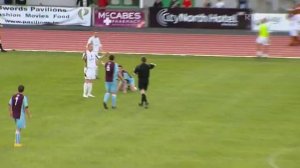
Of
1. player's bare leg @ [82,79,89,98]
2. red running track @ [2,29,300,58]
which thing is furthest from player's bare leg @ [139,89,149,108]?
red running track @ [2,29,300,58]

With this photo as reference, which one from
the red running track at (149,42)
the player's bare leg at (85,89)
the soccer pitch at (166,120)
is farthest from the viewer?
the red running track at (149,42)

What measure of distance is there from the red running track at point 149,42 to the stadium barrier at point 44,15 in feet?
4.65

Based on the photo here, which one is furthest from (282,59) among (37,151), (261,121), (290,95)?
(37,151)

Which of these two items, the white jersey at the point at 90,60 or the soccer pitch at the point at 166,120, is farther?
the white jersey at the point at 90,60

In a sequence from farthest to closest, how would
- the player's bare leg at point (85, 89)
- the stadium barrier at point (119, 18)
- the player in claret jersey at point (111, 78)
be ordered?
the stadium barrier at point (119, 18)
the player's bare leg at point (85, 89)
the player in claret jersey at point (111, 78)

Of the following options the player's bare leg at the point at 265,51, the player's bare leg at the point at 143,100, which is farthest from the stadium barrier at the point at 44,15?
the player's bare leg at the point at 143,100

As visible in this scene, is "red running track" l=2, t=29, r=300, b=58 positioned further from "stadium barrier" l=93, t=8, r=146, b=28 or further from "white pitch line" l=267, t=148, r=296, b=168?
"white pitch line" l=267, t=148, r=296, b=168

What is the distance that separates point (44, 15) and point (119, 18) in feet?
17.0

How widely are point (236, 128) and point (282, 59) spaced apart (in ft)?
53.9

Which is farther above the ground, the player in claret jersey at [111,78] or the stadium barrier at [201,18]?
the stadium barrier at [201,18]

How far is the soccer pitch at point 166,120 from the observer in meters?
17.4

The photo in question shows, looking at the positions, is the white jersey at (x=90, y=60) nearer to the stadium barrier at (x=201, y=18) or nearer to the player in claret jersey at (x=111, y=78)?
the player in claret jersey at (x=111, y=78)

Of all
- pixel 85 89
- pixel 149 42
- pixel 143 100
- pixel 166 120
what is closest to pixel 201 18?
pixel 149 42

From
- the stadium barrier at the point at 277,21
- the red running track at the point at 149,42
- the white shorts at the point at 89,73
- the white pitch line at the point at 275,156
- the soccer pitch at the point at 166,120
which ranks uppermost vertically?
the stadium barrier at the point at 277,21
